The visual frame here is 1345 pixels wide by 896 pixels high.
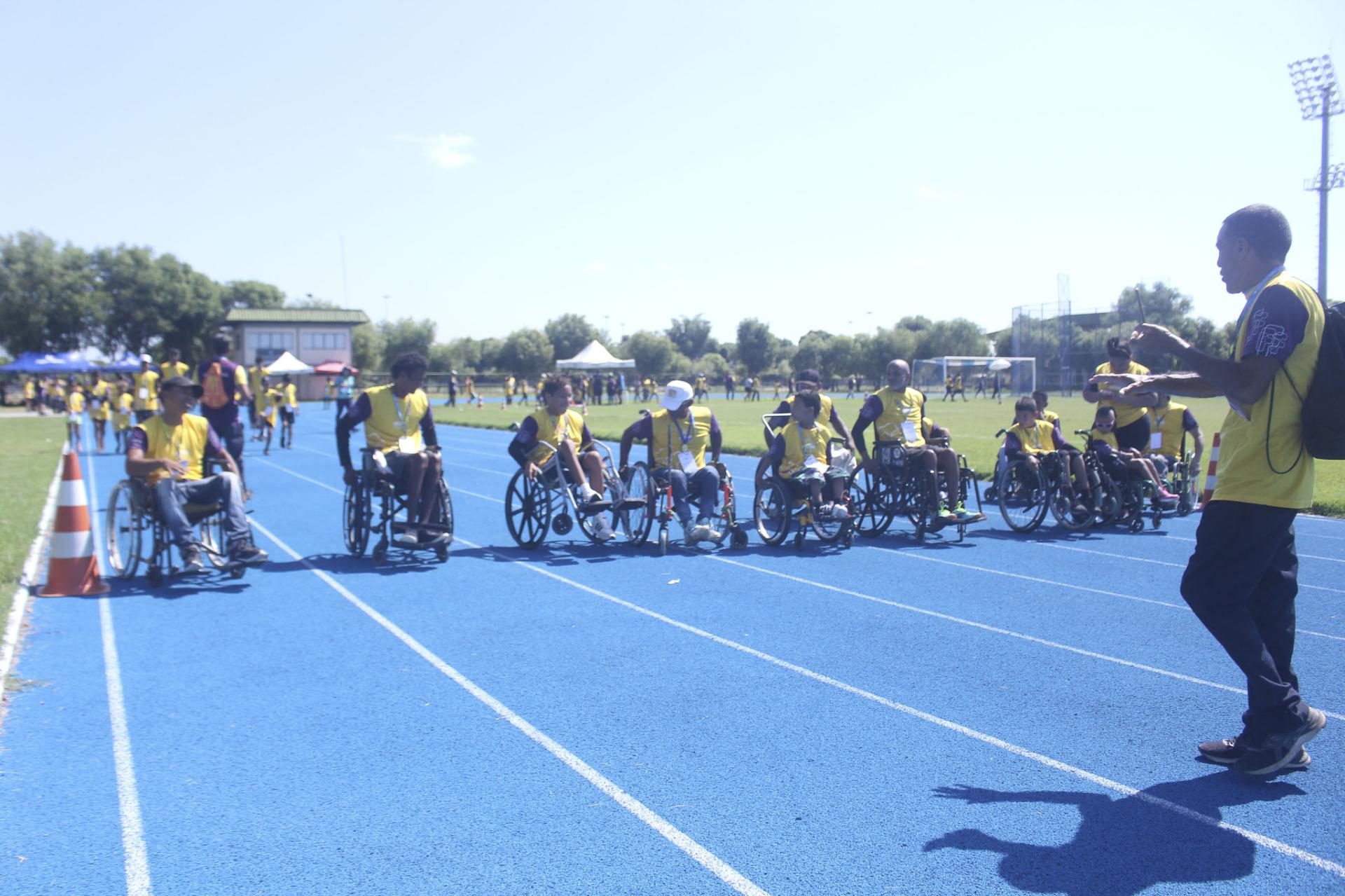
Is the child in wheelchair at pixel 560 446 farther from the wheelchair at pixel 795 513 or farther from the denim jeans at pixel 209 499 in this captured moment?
the denim jeans at pixel 209 499

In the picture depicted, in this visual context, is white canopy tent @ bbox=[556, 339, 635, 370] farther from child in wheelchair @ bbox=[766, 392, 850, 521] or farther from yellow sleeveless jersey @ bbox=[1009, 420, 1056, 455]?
child in wheelchair @ bbox=[766, 392, 850, 521]

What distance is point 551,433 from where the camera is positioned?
30.3 ft

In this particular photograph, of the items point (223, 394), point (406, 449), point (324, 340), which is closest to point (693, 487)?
point (406, 449)

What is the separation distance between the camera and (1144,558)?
344 inches

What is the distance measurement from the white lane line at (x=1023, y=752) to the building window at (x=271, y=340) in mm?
75106

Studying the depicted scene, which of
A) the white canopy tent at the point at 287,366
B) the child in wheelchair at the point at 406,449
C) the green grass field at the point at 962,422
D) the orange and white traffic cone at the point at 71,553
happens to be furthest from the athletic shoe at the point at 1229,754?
the white canopy tent at the point at 287,366

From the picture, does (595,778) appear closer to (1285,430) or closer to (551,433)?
(1285,430)

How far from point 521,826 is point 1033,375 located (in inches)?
1976

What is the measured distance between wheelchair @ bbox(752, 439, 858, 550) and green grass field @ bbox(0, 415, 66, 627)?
5.94 m

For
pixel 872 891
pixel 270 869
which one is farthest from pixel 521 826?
pixel 872 891

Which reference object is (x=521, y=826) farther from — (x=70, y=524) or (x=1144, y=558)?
(x=1144, y=558)

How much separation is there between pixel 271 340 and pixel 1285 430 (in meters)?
79.4

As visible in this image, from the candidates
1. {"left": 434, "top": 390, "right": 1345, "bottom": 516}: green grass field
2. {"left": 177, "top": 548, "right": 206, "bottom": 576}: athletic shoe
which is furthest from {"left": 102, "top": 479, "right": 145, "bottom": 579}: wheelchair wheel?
{"left": 434, "top": 390, "right": 1345, "bottom": 516}: green grass field

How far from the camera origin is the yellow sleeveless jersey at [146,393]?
1893cm
